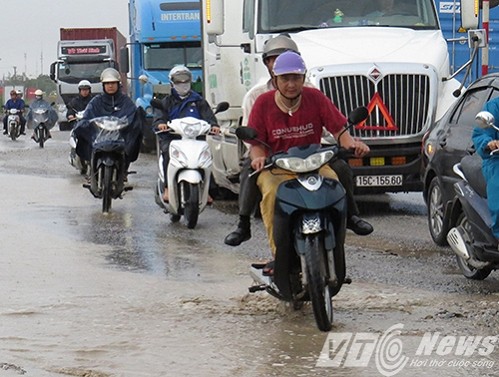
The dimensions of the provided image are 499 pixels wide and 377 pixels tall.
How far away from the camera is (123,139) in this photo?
55.0ft

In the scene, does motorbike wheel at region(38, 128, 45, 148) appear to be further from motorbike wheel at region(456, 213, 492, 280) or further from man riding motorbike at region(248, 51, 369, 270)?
man riding motorbike at region(248, 51, 369, 270)

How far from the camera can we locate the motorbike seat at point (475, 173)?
1017 cm

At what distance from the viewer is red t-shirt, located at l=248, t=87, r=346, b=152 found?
29.1 feet

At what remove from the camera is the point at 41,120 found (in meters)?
36.2

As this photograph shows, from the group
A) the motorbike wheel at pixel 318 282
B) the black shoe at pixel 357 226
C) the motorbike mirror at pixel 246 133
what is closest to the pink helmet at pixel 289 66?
the motorbike mirror at pixel 246 133

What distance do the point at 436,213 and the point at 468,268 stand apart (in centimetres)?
205

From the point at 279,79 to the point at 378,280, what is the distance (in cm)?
242

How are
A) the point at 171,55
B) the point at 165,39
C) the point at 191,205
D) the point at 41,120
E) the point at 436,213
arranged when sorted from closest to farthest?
the point at 436,213
the point at 191,205
the point at 165,39
the point at 171,55
the point at 41,120

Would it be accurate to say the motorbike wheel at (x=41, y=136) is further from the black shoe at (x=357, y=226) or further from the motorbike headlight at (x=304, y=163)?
the motorbike headlight at (x=304, y=163)

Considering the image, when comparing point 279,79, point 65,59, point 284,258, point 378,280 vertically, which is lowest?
point 65,59

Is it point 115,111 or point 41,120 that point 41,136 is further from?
point 115,111

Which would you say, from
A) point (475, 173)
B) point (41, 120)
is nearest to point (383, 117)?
point (475, 173)

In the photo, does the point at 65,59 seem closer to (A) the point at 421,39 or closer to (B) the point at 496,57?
(B) the point at 496,57

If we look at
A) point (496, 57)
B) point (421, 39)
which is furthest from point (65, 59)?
point (421, 39)
